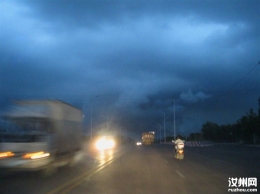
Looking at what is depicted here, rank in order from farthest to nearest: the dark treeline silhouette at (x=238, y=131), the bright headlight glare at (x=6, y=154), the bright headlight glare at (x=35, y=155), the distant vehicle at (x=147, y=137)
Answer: the distant vehicle at (x=147, y=137), the dark treeline silhouette at (x=238, y=131), the bright headlight glare at (x=35, y=155), the bright headlight glare at (x=6, y=154)

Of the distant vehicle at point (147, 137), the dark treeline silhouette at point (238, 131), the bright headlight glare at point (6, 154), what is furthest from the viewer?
the distant vehicle at point (147, 137)

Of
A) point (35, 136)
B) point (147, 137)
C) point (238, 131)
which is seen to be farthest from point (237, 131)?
point (35, 136)

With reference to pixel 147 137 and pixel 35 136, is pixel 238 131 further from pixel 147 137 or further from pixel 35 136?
pixel 35 136

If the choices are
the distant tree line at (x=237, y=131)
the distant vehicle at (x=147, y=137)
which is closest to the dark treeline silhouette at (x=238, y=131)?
the distant tree line at (x=237, y=131)

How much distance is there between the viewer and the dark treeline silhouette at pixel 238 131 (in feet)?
291

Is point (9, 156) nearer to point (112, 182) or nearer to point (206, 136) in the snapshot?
point (112, 182)

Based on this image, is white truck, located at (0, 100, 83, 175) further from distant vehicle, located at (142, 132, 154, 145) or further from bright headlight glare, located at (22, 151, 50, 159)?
distant vehicle, located at (142, 132, 154, 145)

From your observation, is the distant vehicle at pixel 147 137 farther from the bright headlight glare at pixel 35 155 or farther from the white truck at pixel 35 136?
the bright headlight glare at pixel 35 155

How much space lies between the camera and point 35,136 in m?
20.2

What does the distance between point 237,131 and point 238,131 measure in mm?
1897

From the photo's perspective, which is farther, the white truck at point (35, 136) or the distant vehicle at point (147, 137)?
the distant vehicle at point (147, 137)

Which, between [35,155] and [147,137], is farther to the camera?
[147,137]

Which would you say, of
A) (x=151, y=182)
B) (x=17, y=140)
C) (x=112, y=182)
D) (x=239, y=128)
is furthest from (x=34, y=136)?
(x=239, y=128)

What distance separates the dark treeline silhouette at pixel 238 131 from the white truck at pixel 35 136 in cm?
6824
